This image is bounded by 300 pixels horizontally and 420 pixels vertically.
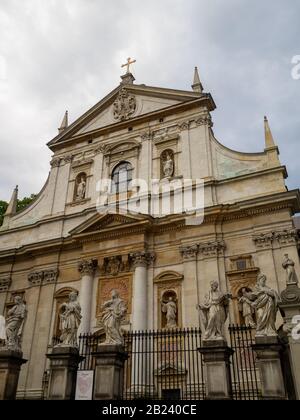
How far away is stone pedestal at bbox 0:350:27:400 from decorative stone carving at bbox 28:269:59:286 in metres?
6.98

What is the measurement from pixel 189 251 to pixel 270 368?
25.3ft

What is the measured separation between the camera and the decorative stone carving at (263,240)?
15156mm

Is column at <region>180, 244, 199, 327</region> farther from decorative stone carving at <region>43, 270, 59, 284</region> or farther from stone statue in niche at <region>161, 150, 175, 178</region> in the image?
decorative stone carving at <region>43, 270, 59, 284</region>

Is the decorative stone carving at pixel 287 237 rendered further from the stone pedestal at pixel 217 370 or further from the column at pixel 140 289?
the stone pedestal at pixel 217 370

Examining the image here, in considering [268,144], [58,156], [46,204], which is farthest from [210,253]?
[58,156]

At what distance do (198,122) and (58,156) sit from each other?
26.4ft

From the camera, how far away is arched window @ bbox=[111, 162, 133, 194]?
19734 millimetres

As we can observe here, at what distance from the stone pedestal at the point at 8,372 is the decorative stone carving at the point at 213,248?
7.62 meters

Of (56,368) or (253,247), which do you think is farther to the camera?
(253,247)

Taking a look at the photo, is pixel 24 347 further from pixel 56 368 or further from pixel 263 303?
pixel 263 303

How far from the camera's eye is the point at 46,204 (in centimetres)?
2139
